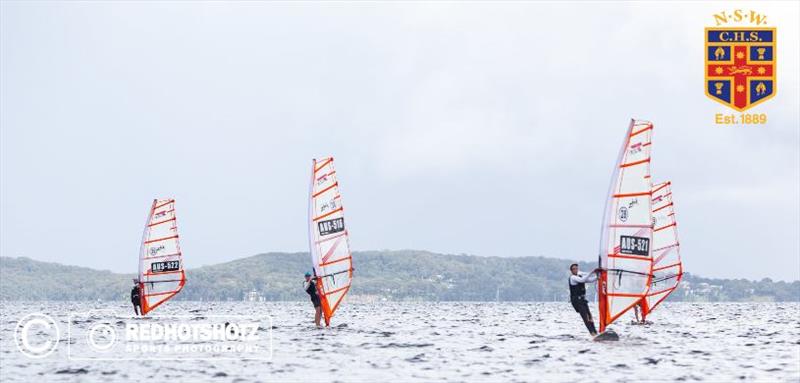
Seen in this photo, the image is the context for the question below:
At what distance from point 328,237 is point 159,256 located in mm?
15159

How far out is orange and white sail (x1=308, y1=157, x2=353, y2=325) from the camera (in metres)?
36.3

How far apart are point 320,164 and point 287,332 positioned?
20.3 ft

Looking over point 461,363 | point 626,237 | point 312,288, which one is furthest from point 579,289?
point 312,288

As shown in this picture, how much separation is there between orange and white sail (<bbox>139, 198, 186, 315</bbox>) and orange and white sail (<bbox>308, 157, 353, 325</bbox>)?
1375 cm

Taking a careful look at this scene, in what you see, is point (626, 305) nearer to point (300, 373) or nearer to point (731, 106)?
point (300, 373)

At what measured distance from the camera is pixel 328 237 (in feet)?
120

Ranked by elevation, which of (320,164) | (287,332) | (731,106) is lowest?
(287,332)

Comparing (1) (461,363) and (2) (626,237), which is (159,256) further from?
(1) (461,363)

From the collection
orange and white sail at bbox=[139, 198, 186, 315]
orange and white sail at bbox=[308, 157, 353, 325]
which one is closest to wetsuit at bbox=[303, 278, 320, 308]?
orange and white sail at bbox=[308, 157, 353, 325]

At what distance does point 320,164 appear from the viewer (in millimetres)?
36875

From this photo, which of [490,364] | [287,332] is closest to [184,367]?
[490,364]

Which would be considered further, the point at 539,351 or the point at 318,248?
the point at 318,248

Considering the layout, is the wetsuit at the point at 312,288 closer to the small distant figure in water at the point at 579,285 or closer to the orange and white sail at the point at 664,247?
the small distant figure in water at the point at 579,285

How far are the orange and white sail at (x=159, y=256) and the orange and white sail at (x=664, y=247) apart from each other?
21278 millimetres
